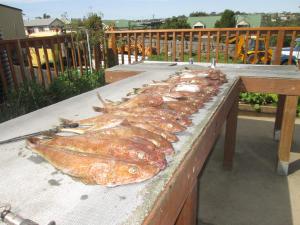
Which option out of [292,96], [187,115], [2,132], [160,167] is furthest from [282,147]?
[2,132]

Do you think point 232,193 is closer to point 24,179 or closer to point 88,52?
point 24,179

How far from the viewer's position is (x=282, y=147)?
13.0 feet

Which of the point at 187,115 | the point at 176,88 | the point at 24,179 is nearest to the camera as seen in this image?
the point at 24,179

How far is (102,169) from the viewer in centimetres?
114

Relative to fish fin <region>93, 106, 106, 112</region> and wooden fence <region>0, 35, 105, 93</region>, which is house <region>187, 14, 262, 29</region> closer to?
wooden fence <region>0, 35, 105, 93</region>

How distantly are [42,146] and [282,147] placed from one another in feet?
→ 11.8

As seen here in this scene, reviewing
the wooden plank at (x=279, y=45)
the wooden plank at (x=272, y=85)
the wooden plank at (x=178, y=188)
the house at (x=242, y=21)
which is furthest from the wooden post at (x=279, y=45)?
the house at (x=242, y=21)

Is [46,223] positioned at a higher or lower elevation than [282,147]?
higher

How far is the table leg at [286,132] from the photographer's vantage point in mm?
3681

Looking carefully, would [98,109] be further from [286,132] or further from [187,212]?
[286,132]

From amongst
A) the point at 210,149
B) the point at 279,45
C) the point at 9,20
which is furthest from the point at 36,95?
the point at 9,20

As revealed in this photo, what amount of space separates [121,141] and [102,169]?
210 millimetres

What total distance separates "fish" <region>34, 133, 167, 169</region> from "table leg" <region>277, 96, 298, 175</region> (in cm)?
305

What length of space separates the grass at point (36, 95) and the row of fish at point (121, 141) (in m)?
2.85
